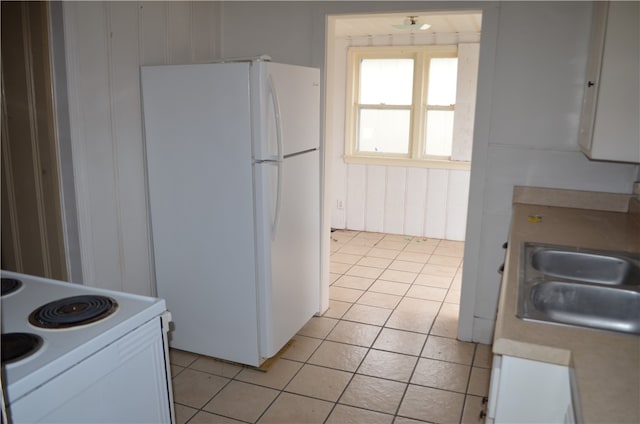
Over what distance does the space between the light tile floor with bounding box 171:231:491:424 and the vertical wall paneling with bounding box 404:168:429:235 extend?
1.56 metres

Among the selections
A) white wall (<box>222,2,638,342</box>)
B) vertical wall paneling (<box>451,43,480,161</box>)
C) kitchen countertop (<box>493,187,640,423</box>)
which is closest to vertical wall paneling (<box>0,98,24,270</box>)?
white wall (<box>222,2,638,342</box>)

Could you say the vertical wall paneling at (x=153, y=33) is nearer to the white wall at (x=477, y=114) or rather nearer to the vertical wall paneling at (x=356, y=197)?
the white wall at (x=477, y=114)

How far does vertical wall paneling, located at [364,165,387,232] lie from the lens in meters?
5.52

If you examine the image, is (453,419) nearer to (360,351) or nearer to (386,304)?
(360,351)

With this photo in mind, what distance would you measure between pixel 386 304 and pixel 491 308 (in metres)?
0.84

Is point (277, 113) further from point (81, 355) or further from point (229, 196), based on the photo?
point (81, 355)

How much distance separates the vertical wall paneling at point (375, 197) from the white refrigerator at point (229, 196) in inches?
102

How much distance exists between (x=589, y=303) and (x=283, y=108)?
5.49 ft

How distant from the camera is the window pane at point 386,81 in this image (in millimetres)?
5332

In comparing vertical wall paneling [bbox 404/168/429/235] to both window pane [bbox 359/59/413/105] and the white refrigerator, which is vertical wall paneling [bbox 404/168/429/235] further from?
the white refrigerator

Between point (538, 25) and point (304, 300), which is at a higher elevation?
point (538, 25)

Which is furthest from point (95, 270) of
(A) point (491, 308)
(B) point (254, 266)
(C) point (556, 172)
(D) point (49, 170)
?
(C) point (556, 172)

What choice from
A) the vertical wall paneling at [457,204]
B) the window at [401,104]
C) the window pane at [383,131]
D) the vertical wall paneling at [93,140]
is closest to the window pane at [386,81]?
the window at [401,104]

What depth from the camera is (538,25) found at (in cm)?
269
